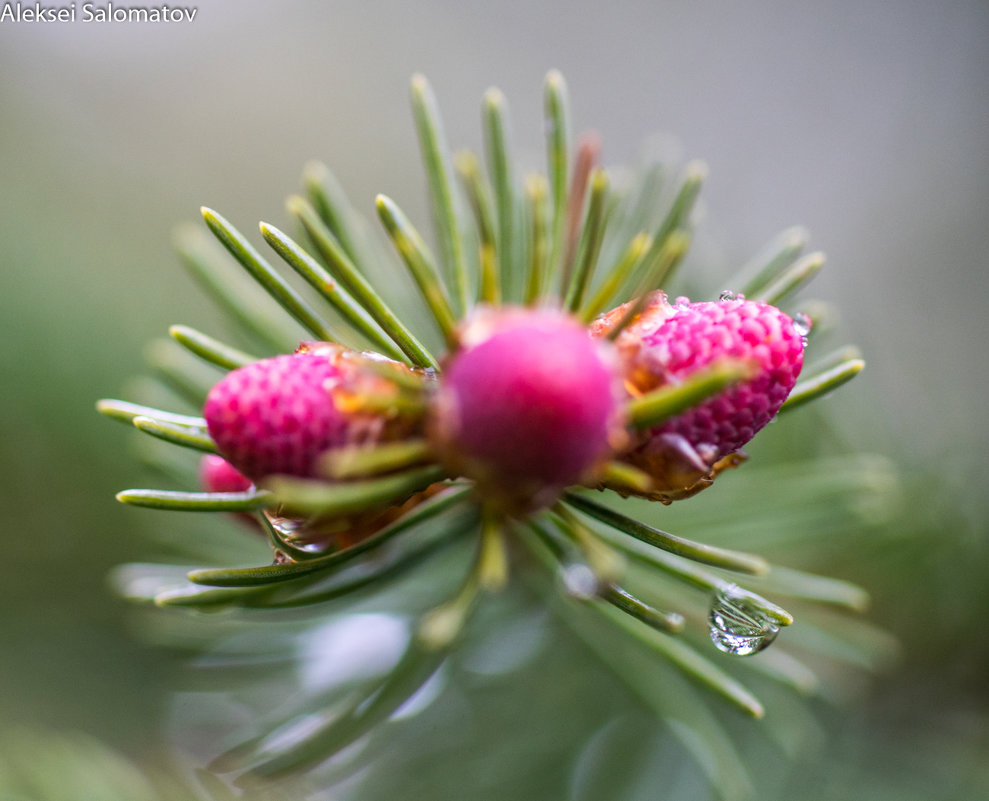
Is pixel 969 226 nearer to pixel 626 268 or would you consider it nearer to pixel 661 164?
pixel 661 164

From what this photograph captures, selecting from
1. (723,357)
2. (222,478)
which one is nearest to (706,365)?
(723,357)

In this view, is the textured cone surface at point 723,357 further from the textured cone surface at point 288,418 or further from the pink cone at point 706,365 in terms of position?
the textured cone surface at point 288,418

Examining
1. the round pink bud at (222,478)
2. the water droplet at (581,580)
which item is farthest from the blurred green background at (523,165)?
the water droplet at (581,580)

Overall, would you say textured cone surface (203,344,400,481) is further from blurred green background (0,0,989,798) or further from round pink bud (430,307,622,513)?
blurred green background (0,0,989,798)

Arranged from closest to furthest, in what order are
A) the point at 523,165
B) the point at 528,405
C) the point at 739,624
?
Answer: the point at 528,405
the point at 739,624
the point at 523,165

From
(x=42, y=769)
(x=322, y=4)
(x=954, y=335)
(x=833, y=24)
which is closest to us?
(x=42, y=769)

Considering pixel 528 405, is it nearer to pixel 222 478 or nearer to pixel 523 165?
pixel 222 478

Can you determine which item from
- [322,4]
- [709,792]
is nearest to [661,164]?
[709,792]
